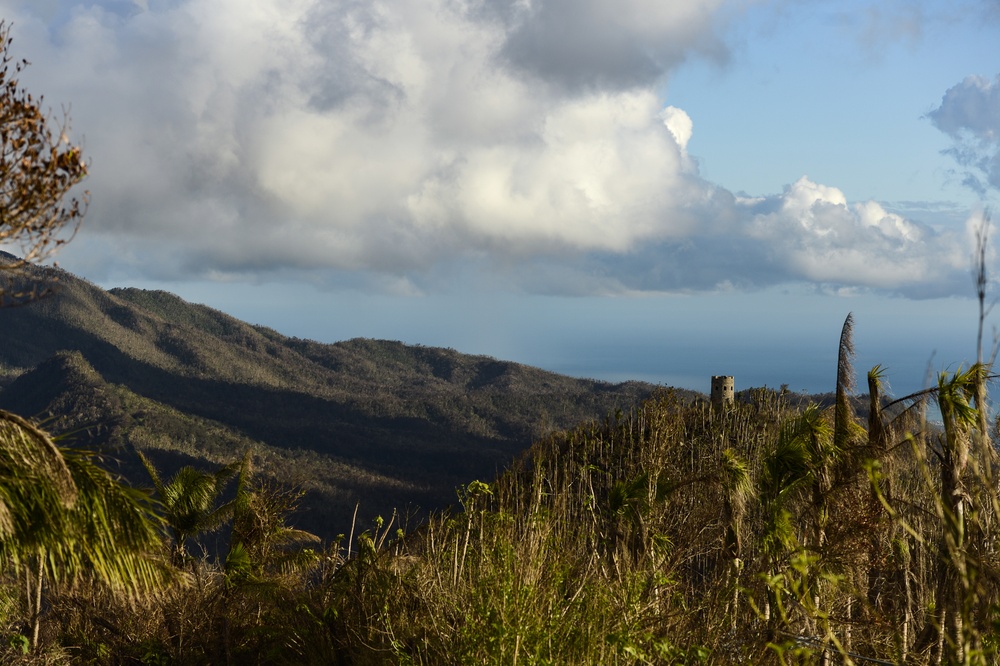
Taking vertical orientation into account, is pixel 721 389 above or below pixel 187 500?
above

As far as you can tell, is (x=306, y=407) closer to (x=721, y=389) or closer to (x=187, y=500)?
(x=721, y=389)

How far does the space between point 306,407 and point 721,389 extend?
360ft

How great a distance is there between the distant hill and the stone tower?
83.3 feet

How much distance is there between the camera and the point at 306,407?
144 metres

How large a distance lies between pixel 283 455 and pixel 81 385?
117 ft

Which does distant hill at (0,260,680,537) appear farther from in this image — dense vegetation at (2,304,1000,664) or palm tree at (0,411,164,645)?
palm tree at (0,411,164,645)

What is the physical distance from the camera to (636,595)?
592 centimetres

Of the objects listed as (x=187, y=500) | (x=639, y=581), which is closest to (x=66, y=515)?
(x=639, y=581)

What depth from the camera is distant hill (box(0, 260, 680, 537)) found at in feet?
319

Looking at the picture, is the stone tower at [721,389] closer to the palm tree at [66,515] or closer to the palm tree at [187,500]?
the palm tree at [187,500]

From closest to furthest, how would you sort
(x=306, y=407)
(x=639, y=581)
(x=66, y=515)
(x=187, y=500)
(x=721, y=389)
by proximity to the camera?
1. (x=66, y=515)
2. (x=639, y=581)
3. (x=187, y=500)
4. (x=721, y=389)
5. (x=306, y=407)

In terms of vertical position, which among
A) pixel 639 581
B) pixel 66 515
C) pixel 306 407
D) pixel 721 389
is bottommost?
pixel 639 581

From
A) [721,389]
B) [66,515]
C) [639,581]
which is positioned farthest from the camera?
[721,389]

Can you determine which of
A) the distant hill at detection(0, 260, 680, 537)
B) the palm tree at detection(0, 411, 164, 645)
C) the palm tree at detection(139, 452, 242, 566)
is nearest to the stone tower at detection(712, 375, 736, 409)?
the distant hill at detection(0, 260, 680, 537)
